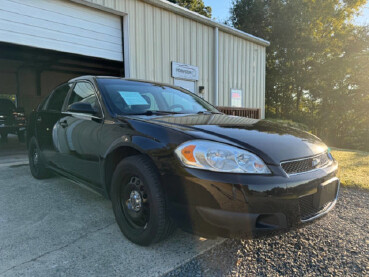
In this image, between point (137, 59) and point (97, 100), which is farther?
point (137, 59)

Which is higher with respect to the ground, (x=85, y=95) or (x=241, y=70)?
(x=241, y=70)

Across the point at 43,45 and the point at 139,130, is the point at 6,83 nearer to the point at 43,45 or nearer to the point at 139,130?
the point at 43,45

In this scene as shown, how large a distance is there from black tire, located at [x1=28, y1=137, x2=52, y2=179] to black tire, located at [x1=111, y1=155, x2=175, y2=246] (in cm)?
233

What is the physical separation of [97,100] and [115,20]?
477cm

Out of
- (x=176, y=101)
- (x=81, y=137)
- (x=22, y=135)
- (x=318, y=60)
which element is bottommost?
(x=22, y=135)

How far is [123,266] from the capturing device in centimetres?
195

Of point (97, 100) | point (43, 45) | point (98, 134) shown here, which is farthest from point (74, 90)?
point (43, 45)

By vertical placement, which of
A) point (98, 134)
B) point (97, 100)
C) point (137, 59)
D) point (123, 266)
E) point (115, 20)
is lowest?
point (123, 266)

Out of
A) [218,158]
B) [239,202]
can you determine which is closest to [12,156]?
[218,158]

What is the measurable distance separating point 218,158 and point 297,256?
109cm

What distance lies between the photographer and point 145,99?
9.48 feet

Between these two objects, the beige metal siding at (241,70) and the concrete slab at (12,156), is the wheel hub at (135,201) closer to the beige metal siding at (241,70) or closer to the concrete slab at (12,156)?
the concrete slab at (12,156)

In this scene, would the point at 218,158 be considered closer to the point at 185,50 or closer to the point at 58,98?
the point at 58,98

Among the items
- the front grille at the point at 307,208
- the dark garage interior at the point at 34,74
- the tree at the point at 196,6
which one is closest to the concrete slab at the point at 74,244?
the front grille at the point at 307,208
